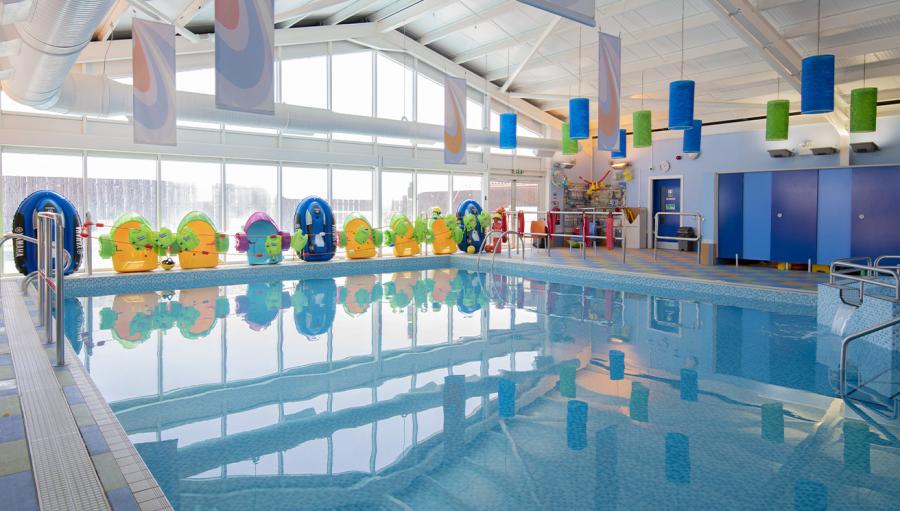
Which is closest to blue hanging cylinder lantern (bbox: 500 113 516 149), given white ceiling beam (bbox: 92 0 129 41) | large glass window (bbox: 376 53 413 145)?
large glass window (bbox: 376 53 413 145)

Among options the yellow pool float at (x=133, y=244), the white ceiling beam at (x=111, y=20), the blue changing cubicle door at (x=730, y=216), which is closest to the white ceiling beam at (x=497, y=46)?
the blue changing cubicle door at (x=730, y=216)

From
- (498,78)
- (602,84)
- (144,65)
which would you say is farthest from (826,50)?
(144,65)

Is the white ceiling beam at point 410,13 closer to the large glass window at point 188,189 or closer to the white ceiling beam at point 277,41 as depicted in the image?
the white ceiling beam at point 277,41

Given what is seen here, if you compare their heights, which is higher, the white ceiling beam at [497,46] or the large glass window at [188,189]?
the white ceiling beam at [497,46]

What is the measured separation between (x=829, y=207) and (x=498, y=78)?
26.2 feet

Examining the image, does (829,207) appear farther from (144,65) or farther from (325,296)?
(144,65)

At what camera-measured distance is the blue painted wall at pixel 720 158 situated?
11.4m

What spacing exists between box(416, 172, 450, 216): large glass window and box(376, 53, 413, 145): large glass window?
1295 millimetres

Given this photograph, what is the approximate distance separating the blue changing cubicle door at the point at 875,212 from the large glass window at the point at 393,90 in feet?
28.9

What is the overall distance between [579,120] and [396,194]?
6.50 metres

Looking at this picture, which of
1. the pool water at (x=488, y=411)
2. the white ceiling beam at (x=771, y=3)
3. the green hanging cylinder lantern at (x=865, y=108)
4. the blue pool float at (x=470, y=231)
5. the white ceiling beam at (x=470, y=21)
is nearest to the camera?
the pool water at (x=488, y=411)

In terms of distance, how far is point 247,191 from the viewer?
40.8 feet

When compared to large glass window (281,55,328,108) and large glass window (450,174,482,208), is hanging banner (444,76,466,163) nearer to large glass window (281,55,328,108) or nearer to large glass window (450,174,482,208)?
large glass window (281,55,328,108)

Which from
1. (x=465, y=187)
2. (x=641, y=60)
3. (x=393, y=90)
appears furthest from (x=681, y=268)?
(x=393, y=90)
